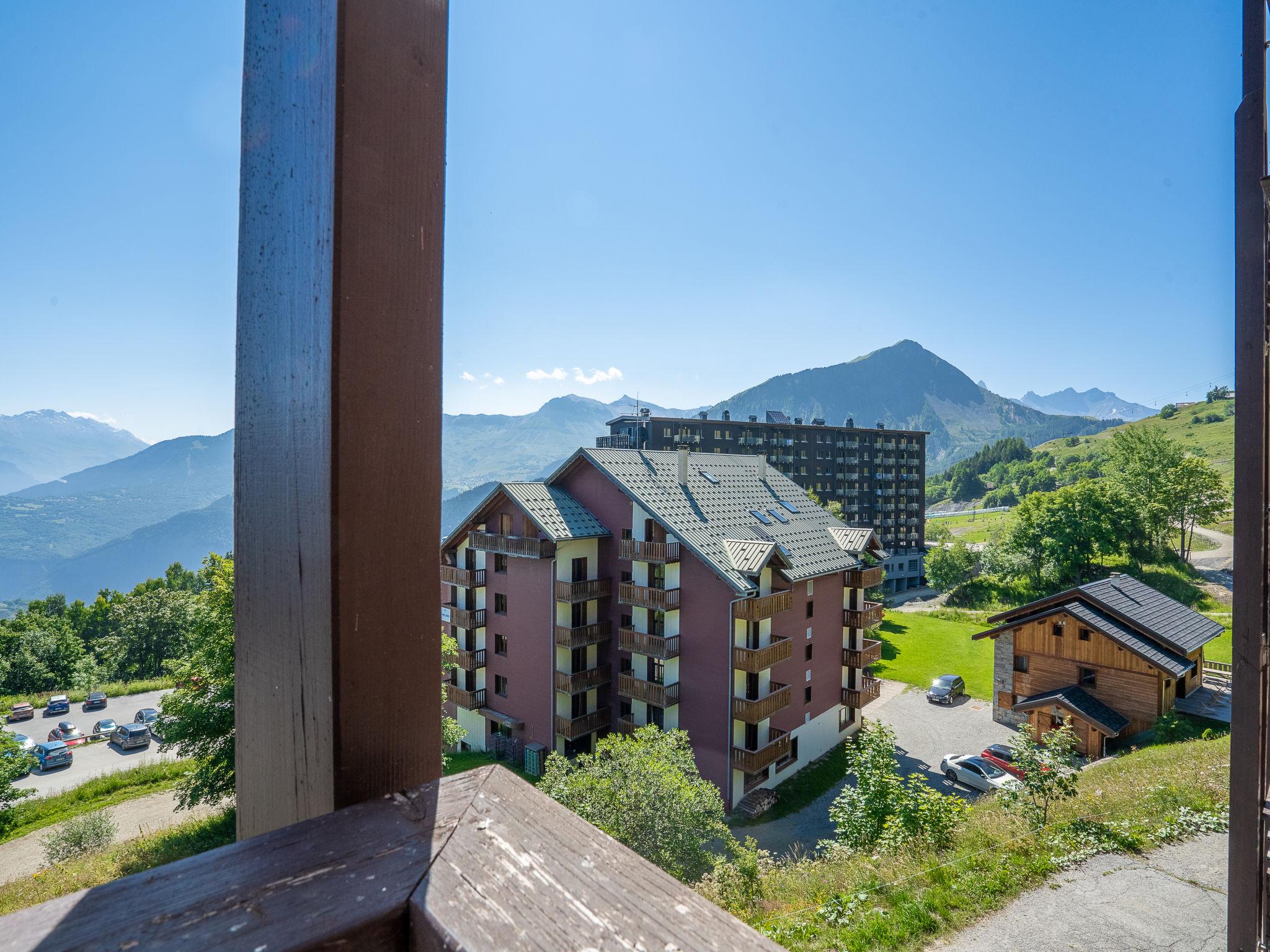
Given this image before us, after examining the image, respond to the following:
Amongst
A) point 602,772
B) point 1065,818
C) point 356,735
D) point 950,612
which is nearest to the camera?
point 356,735

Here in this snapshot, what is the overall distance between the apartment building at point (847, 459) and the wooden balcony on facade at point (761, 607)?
37937 millimetres

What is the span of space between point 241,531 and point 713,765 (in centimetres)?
1701

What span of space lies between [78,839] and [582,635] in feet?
42.0

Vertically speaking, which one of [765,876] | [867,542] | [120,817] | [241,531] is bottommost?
[120,817]

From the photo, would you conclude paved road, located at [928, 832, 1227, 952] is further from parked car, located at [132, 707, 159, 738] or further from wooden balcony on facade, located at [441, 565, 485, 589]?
parked car, located at [132, 707, 159, 738]

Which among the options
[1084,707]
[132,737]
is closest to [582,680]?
[1084,707]

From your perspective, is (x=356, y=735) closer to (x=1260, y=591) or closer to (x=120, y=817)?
(x=1260, y=591)

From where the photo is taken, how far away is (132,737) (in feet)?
92.1

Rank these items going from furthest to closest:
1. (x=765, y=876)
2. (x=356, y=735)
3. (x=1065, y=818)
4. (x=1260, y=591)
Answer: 1. (x=765, y=876)
2. (x=1065, y=818)
3. (x=1260, y=591)
4. (x=356, y=735)

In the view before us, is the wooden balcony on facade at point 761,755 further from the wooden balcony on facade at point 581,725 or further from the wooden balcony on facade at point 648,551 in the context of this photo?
the wooden balcony on facade at point 648,551

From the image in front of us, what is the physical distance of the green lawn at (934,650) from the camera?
2741 centimetres

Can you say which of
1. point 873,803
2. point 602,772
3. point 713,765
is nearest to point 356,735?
point 873,803

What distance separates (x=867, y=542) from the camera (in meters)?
21.2

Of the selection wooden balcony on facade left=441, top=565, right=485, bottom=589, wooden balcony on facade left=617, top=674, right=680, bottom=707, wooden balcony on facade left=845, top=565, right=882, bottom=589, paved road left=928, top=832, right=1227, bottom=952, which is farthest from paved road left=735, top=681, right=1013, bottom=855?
wooden balcony on facade left=441, top=565, right=485, bottom=589
